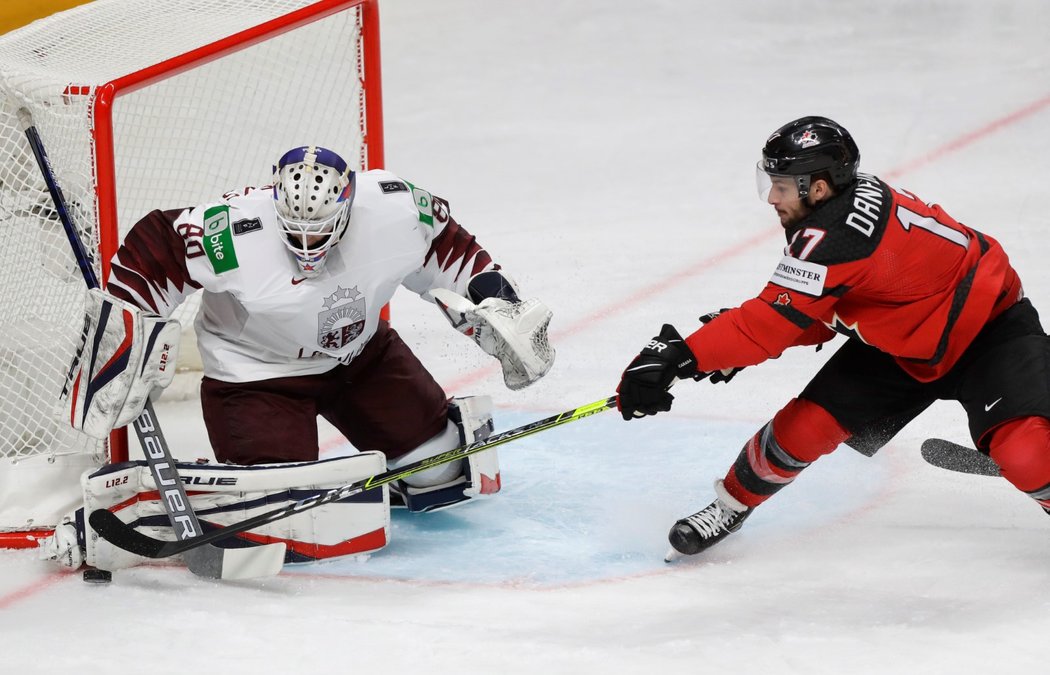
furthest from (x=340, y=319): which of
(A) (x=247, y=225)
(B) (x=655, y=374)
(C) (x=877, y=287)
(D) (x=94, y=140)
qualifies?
(C) (x=877, y=287)

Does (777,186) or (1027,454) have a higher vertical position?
(777,186)

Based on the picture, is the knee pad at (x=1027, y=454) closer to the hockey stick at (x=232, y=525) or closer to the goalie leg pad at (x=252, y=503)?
the hockey stick at (x=232, y=525)

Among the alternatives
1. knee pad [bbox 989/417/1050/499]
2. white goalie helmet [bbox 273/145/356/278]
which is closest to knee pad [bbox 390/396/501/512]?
white goalie helmet [bbox 273/145/356/278]

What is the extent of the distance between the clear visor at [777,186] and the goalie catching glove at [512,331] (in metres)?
0.58

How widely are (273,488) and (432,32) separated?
4.96 meters

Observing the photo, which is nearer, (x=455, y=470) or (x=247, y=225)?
(x=247, y=225)

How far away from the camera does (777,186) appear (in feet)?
Answer: 9.18

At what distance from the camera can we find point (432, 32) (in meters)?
7.58

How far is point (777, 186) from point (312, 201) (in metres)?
0.94

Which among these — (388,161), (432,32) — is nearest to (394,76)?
(432,32)

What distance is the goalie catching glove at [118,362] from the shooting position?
2.89 meters

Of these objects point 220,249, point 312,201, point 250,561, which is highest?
point 312,201

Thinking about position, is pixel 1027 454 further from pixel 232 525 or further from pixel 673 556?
pixel 232 525

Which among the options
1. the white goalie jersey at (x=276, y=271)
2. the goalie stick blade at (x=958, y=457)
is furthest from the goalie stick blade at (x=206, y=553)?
the goalie stick blade at (x=958, y=457)
